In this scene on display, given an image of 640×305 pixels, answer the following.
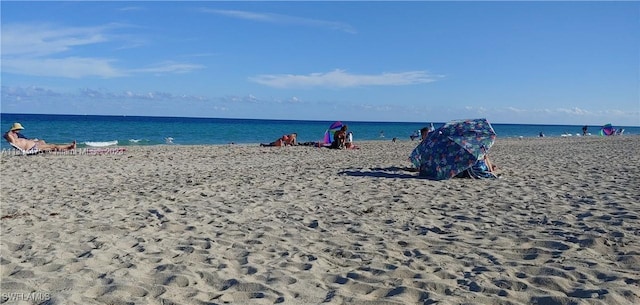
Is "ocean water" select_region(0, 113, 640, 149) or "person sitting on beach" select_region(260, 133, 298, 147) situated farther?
"ocean water" select_region(0, 113, 640, 149)

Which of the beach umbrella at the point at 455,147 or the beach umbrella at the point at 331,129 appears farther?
the beach umbrella at the point at 331,129

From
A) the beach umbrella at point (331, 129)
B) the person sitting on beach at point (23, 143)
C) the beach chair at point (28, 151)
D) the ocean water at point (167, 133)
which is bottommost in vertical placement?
the ocean water at point (167, 133)

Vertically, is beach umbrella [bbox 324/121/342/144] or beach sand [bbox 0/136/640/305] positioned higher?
beach umbrella [bbox 324/121/342/144]

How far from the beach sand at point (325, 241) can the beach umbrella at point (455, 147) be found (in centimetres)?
41

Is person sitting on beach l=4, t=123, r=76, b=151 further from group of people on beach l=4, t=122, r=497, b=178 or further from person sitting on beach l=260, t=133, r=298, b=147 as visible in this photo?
person sitting on beach l=260, t=133, r=298, b=147

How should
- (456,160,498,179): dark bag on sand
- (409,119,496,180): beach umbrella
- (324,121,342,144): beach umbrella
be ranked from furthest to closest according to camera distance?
(324,121,342,144): beach umbrella
(456,160,498,179): dark bag on sand
(409,119,496,180): beach umbrella

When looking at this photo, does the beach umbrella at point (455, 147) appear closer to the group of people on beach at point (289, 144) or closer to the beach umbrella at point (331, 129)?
the group of people on beach at point (289, 144)

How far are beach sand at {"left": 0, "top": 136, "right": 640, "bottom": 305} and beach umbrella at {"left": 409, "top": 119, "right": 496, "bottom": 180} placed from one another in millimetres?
407

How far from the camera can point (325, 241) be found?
5.37 meters

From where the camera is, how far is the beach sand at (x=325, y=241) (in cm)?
388

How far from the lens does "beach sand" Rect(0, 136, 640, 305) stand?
3875mm

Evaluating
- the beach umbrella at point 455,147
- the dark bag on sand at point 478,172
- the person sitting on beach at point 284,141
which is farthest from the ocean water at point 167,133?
the dark bag on sand at point 478,172

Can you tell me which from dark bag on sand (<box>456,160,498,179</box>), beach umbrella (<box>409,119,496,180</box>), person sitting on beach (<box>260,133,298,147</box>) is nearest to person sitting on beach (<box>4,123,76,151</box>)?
person sitting on beach (<box>260,133,298,147</box>)

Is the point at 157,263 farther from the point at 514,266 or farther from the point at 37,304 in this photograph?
the point at 514,266
